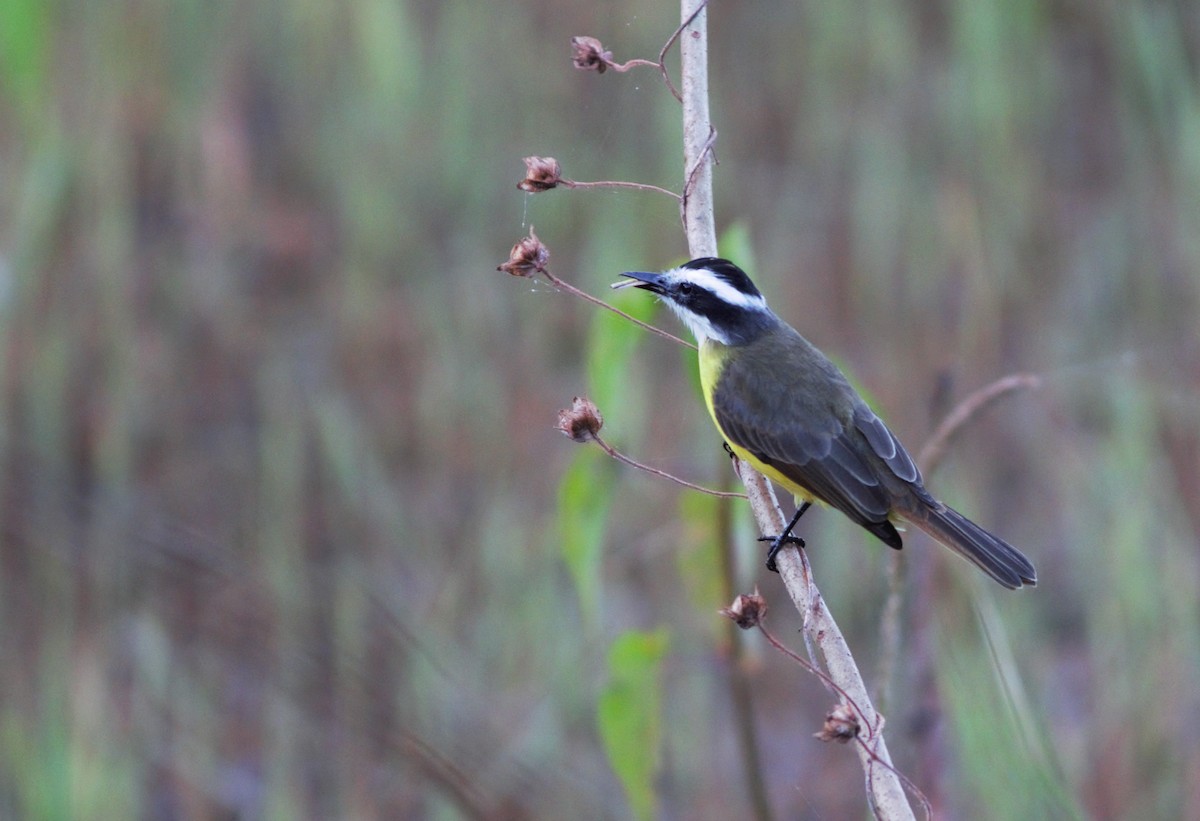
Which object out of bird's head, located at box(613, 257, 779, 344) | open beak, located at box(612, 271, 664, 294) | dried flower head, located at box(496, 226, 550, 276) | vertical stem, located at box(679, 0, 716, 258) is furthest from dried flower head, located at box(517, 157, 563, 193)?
open beak, located at box(612, 271, 664, 294)

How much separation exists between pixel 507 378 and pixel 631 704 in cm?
362

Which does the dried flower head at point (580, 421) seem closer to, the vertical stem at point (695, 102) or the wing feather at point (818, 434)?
the vertical stem at point (695, 102)

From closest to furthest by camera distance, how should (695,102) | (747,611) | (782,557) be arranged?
(747,611)
(695,102)
(782,557)

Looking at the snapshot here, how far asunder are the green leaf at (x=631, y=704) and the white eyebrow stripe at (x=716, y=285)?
73 centimetres

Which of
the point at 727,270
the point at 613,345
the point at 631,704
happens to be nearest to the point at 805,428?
the point at 613,345

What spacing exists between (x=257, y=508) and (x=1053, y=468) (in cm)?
325

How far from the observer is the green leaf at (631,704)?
2.93 m

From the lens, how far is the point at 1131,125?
22.6 ft

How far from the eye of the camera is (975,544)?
3127 millimetres

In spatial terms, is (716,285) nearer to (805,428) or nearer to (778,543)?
(805,428)

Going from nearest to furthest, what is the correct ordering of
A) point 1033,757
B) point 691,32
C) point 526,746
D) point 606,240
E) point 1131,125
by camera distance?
point 691,32 < point 1033,757 < point 526,746 < point 606,240 < point 1131,125

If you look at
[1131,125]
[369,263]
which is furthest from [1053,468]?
[369,263]

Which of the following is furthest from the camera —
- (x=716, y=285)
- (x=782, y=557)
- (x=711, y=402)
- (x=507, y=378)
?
(x=507, y=378)

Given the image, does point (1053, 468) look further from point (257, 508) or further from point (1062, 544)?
point (257, 508)
